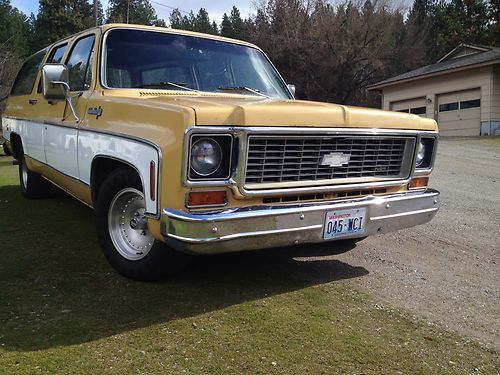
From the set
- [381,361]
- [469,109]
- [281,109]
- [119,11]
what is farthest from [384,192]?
[119,11]

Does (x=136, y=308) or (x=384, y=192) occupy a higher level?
(x=384, y=192)

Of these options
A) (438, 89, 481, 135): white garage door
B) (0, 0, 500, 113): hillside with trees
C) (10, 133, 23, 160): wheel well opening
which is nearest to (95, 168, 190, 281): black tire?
(10, 133, 23, 160): wheel well opening

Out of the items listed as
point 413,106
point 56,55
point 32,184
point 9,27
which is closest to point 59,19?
point 9,27

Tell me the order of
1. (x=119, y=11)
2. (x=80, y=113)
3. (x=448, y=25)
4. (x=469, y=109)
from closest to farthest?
1. (x=80, y=113)
2. (x=469, y=109)
3. (x=448, y=25)
4. (x=119, y=11)

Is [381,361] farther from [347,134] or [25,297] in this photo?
[25,297]

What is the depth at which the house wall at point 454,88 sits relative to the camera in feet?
73.0

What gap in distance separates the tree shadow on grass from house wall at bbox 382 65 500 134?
1991 centimetres

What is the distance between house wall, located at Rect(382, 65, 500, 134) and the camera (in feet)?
73.0

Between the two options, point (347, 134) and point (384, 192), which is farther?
point (384, 192)

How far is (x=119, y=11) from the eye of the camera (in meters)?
61.3

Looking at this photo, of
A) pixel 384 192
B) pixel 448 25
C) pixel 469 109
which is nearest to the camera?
pixel 384 192

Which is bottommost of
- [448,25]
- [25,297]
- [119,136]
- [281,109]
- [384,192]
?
[25,297]

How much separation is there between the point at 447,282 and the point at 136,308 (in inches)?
98.8

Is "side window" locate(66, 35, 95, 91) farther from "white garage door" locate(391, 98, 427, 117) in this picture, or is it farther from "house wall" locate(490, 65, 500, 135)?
"white garage door" locate(391, 98, 427, 117)
